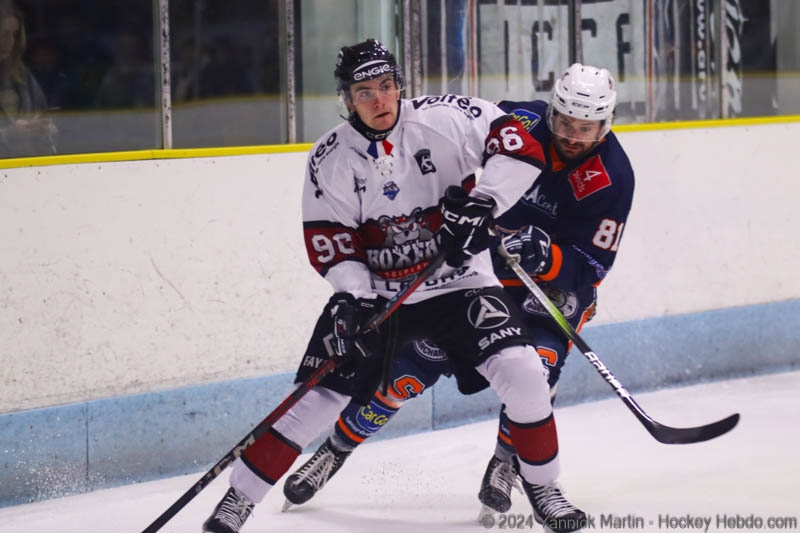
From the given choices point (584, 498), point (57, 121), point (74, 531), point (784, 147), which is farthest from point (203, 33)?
point (784, 147)

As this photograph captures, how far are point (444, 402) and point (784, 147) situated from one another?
1.89m

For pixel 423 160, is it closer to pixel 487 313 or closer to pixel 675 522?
pixel 487 313

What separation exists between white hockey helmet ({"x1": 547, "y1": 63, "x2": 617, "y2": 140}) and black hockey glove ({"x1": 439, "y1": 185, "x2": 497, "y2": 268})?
15.6 inches

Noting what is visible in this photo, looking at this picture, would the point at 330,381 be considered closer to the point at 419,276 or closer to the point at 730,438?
the point at 419,276

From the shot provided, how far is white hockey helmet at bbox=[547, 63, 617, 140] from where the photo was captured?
3094mm

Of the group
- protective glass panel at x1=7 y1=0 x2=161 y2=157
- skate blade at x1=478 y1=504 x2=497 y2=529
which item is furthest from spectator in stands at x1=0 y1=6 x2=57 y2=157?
skate blade at x1=478 y1=504 x2=497 y2=529

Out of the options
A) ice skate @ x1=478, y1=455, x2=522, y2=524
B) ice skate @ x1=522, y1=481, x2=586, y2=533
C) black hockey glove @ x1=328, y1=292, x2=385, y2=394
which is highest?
black hockey glove @ x1=328, y1=292, x2=385, y2=394

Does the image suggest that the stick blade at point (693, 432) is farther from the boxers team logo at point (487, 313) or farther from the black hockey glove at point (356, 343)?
the black hockey glove at point (356, 343)

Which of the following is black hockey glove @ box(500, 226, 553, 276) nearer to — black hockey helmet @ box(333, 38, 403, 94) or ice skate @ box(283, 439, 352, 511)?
black hockey helmet @ box(333, 38, 403, 94)

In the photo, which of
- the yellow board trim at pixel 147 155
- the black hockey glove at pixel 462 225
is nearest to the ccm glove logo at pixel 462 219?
the black hockey glove at pixel 462 225

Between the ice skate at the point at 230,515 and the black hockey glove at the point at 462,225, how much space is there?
2.44 ft

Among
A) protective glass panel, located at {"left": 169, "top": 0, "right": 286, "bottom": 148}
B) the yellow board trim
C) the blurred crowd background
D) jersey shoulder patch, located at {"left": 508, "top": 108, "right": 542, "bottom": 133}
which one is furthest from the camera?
protective glass panel, located at {"left": 169, "top": 0, "right": 286, "bottom": 148}

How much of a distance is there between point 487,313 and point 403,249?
0.84 ft

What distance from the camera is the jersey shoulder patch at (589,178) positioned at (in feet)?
10.3
